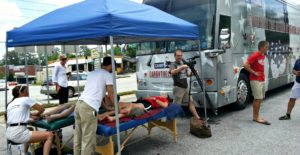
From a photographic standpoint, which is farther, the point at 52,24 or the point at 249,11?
the point at 249,11

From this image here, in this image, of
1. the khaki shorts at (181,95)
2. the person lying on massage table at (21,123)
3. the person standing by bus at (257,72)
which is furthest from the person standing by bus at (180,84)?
the person lying on massage table at (21,123)

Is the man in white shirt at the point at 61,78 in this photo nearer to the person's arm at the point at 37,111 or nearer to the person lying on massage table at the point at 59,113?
the person lying on massage table at the point at 59,113

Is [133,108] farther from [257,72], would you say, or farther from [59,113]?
[257,72]

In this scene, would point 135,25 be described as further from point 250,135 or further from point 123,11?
point 250,135

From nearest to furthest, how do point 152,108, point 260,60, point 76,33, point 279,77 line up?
1. point 76,33
2. point 152,108
3. point 260,60
4. point 279,77

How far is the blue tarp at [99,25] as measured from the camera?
4.32m

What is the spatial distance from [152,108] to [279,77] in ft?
20.8

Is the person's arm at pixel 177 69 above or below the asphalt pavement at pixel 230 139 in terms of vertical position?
above

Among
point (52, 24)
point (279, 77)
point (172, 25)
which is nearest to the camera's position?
point (52, 24)

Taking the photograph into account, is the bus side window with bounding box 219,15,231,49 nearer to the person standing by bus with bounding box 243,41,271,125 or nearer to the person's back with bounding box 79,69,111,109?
the person standing by bus with bounding box 243,41,271,125

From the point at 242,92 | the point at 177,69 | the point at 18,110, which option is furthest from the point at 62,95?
the point at 242,92

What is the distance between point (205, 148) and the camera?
566 cm

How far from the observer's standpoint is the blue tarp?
14.2 ft

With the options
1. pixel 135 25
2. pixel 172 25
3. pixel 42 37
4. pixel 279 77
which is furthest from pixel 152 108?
pixel 279 77
